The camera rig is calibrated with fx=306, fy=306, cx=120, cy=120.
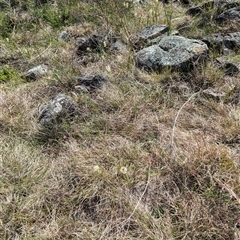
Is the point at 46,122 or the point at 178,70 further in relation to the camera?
the point at 178,70

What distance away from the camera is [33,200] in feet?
6.25

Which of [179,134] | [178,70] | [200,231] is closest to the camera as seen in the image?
[200,231]

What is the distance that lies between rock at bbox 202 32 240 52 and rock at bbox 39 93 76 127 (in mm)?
1647

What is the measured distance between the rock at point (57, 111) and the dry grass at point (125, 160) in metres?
0.08

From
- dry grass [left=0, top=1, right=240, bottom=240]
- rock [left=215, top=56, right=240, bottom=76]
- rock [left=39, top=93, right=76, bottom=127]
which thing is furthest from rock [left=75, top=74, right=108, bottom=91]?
rock [left=215, top=56, right=240, bottom=76]

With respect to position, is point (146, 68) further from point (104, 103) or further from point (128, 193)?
point (128, 193)

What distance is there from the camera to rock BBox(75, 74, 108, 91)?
291cm

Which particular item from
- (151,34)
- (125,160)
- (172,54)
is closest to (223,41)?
(172,54)

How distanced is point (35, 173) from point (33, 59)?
1997 mm


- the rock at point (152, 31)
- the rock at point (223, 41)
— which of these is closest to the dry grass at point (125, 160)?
the rock at point (223, 41)

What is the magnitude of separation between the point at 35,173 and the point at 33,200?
0.79 ft

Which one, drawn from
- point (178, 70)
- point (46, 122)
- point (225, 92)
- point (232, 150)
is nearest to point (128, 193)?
point (232, 150)

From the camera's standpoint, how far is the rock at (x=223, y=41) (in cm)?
318

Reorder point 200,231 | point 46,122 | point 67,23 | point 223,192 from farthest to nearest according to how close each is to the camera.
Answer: point 67,23 < point 46,122 < point 223,192 < point 200,231
